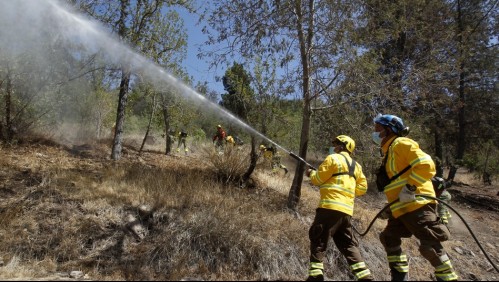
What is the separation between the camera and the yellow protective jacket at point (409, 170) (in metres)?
3.79

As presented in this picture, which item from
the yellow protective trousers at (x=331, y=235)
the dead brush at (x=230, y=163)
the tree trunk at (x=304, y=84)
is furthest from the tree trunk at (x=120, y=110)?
the yellow protective trousers at (x=331, y=235)

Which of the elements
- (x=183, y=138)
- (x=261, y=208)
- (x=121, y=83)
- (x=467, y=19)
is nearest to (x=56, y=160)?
(x=121, y=83)

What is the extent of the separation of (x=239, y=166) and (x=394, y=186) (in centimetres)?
442

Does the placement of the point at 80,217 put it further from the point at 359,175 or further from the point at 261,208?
the point at 359,175

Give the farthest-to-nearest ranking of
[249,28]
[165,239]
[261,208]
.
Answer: [249,28] → [261,208] → [165,239]

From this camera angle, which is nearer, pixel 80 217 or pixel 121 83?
pixel 80 217

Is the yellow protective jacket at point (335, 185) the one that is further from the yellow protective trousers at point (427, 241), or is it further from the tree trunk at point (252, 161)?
the tree trunk at point (252, 161)

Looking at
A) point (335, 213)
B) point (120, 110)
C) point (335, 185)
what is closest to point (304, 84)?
point (335, 185)

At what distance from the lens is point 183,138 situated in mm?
16703

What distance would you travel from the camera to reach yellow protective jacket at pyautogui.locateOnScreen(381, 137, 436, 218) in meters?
3.79

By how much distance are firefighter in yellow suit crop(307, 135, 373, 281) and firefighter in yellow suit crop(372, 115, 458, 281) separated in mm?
388

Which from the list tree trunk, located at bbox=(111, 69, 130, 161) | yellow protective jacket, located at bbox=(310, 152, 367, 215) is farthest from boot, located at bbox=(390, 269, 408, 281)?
tree trunk, located at bbox=(111, 69, 130, 161)

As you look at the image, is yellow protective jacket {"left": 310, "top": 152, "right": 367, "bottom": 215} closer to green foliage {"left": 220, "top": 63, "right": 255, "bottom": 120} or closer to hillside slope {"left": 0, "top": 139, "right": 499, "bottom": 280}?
hillside slope {"left": 0, "top": 139, "right": 499, "bottom": 280}

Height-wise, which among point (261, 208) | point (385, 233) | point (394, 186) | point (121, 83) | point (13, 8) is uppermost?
point (13, 8)
